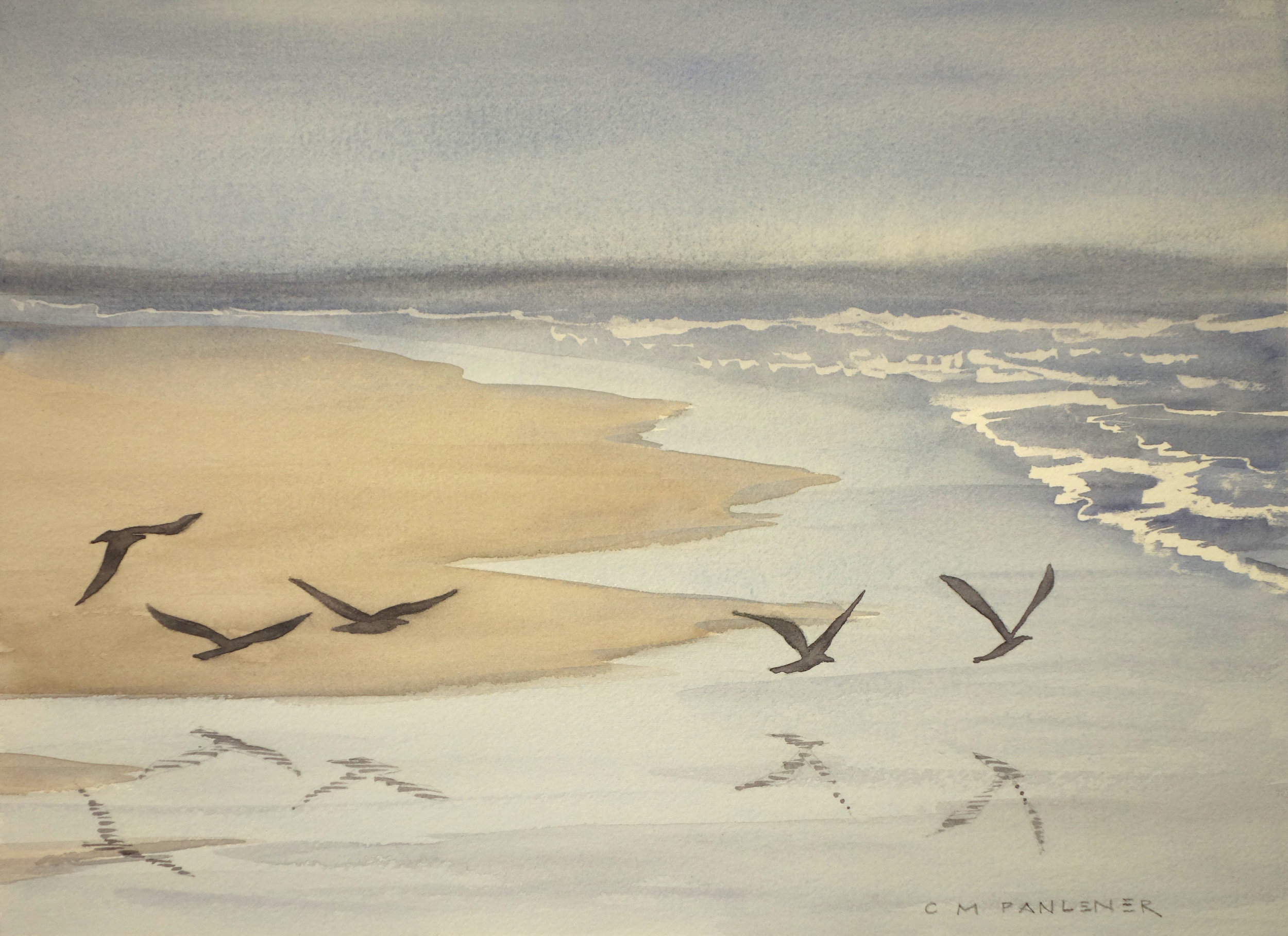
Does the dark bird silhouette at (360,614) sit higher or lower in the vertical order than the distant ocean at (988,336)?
lower

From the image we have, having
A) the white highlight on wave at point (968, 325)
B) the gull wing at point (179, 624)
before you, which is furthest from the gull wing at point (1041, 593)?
the gull wing at point (179, 624)

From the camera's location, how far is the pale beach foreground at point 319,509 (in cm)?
101

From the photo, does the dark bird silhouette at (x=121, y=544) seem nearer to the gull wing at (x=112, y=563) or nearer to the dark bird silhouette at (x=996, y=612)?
the gull wing at (x=112, y=563)

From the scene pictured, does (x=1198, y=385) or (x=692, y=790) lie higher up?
(x=1198, y=385)

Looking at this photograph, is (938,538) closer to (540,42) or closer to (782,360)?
(782,360)

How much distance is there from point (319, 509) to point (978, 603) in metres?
0.79

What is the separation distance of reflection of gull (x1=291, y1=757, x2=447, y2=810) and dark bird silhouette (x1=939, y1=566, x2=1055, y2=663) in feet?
2.17

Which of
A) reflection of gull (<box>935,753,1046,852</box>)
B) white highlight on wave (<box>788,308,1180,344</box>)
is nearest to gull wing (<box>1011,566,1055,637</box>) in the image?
reflection of gull (<box>935,753,1046,852</box>)

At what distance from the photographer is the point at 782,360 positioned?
3.34ft

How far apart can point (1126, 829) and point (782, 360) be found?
68cm

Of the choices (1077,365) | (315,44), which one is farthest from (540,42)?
(1077,365)

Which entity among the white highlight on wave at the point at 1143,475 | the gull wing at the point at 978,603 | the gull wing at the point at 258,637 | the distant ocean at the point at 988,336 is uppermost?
the distant ocean at the point at 988,336
